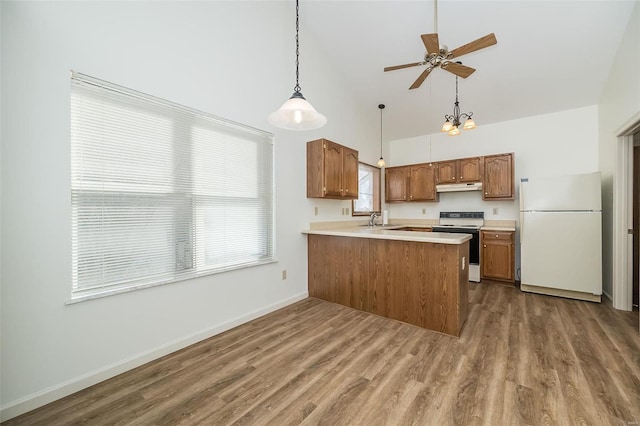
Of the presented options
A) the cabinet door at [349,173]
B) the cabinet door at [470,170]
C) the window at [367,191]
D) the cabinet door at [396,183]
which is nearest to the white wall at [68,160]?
the cabinet door at [349,173]

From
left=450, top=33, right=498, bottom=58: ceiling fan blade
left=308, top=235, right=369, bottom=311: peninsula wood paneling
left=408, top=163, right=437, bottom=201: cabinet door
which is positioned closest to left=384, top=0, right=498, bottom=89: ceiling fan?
left=450, top=33, right=498, bottom=58: ceiling fan blade

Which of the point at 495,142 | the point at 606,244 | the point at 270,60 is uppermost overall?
the point at 270,60

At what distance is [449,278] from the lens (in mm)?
2492

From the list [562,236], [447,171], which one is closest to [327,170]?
[447,171]

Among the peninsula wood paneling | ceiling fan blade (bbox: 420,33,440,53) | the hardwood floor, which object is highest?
ceiling fan blade (bbox: 420,33,440,53)

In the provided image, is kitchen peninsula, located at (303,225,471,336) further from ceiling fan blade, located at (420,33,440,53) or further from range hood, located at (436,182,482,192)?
range hood, located at (436,182,482,192)

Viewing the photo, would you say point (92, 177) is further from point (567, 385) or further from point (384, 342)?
point (567, 385)

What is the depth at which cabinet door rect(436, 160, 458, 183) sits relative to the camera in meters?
4.84

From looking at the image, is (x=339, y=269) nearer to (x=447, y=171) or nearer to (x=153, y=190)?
(x=153, y=190)

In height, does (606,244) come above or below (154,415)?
above

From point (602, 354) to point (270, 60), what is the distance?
430 cm

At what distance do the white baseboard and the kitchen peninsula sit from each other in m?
1.31

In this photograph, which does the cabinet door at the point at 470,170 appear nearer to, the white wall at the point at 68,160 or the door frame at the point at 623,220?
the door frame at the point at 623,220

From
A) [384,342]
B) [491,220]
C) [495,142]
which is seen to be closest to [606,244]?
[491,220]
